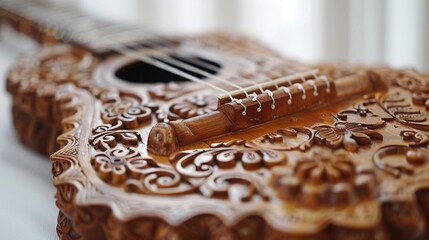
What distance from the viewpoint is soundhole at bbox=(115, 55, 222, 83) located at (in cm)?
135

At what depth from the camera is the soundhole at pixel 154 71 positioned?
135 cm

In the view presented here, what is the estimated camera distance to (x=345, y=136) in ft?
2.88

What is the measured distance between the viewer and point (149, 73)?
4.56 ft

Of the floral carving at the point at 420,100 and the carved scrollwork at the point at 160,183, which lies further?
the floral carving at the point at 420,100

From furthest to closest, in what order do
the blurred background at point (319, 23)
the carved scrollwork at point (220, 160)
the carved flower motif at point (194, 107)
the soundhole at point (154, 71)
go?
1. the blurred background at point (319, 23)
2. the soundhole at point (154, 71)
3. the carved flower motif at point (194, 107)
4. the carved scrollwork at point (220, 160)

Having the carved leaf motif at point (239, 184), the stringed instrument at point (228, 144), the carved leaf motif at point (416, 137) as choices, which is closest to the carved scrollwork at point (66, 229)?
the stringed instrument at point (228, 144)

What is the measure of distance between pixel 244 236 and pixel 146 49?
0.80 m

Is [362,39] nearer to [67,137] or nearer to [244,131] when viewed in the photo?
[244,131]

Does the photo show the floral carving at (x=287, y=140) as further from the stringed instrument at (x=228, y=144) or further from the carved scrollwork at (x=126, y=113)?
the carved scrollwork at (x=126, y=113)

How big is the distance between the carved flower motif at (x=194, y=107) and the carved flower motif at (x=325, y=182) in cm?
27

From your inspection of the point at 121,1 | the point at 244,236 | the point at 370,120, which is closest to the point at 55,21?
the point at 121,1

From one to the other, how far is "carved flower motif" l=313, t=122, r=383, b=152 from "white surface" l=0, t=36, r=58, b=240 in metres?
0.46

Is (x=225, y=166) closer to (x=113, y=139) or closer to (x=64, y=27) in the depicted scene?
(x=113, y=139)

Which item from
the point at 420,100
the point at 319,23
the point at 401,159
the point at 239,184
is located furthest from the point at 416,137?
the point at 319,23
